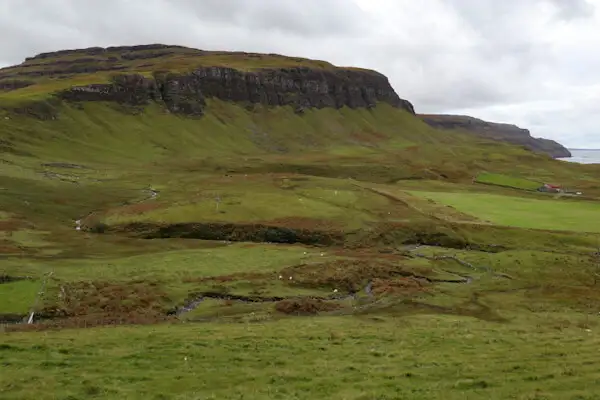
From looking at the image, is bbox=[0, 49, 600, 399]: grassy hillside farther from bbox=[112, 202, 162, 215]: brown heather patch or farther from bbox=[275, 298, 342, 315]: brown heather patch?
bbox=[112, 202, 162, 215]: brown heather patch

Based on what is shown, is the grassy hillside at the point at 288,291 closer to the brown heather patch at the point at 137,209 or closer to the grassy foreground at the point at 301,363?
the grassy foreground at the point at 301,363

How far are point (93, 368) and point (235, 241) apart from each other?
5174 cm

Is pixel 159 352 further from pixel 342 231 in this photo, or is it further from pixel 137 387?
pixel 342 231

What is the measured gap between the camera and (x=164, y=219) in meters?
82.9

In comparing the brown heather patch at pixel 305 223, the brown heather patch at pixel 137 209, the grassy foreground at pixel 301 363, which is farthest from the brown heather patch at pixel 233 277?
the brown heather patch at pixel 137 209

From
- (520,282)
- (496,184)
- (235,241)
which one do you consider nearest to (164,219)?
(235,241)

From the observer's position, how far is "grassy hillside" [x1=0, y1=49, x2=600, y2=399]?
27.4 m

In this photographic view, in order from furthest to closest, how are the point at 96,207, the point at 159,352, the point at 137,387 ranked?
1. the point at 96,207
2. the point at 159,352
3. the point at 137,387

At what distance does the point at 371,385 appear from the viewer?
26.5 meters

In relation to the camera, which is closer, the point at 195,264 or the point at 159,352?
the point at 159,352

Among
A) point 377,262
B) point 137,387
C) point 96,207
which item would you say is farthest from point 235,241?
point 137,387

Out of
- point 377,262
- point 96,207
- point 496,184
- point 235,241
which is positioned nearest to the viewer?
point 377,262

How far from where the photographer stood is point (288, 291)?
54.0 m

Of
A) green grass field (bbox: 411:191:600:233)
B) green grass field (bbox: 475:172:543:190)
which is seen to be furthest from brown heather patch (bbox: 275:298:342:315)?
green grass field (bbox: 475:172:543:190)
